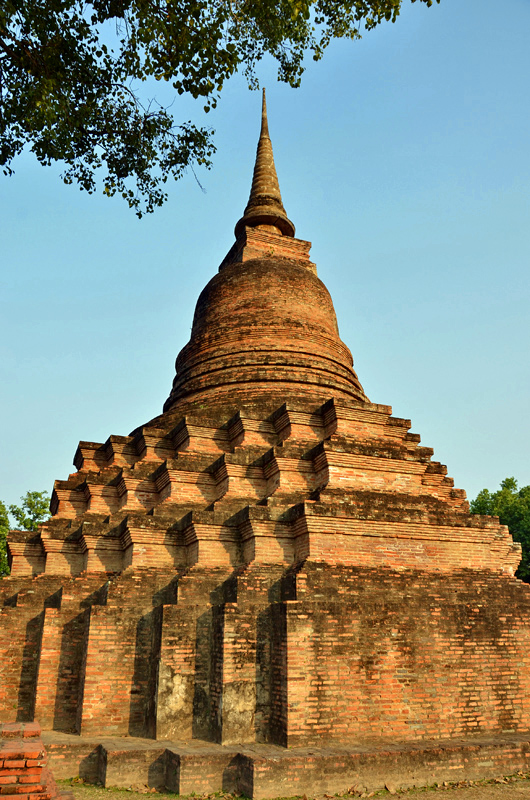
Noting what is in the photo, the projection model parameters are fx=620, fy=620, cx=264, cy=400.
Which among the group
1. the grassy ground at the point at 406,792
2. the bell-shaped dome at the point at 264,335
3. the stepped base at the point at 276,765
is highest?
the bell-shaped dome at the point at 264,335

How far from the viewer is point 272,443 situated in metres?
12.4

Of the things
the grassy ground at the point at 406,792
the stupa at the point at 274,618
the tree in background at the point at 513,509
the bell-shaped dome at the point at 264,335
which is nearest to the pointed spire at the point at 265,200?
the bell-shaped dome at the point at 264,335

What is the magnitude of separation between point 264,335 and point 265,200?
7269 mm

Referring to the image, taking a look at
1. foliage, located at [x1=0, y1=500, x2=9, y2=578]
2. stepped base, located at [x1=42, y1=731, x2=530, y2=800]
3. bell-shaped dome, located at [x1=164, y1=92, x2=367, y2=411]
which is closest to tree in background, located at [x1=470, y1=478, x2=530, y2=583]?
bell-shaped dome, located at [x1=164, y1=92, x2=367, y2=411]

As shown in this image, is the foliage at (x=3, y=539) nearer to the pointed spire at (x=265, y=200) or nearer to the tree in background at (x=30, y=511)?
the tree in background at (x=30, y=511)

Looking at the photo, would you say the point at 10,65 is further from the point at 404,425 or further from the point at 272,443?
the point at 404,425

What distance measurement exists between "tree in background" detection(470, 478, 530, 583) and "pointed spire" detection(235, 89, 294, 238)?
14032 millimetres

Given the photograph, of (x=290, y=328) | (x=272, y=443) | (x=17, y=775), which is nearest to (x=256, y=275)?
Answer: (x=290, y=328)

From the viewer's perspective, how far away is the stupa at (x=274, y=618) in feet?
26.1

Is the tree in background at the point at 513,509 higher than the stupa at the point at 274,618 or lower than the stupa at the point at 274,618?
higher

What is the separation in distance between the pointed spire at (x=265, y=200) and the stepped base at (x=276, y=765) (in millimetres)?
15632

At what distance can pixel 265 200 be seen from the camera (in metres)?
20.6

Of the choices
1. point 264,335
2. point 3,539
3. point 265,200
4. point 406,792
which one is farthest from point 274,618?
point 3,539

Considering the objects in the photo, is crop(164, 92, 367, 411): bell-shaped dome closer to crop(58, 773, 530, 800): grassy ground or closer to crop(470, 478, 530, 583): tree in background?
crop(58, 773, 530, 800): grassy ground
